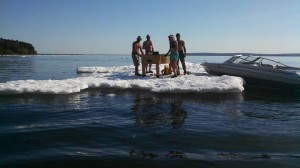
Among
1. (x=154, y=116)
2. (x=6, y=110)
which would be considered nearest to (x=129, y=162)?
(x=154, y=116)

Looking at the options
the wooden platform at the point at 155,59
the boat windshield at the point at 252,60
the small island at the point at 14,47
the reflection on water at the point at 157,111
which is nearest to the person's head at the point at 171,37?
the wooden platform at the point at 155,59

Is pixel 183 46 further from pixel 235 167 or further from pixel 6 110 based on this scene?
pixel 235 167

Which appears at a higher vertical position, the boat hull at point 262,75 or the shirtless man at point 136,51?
the shirtless man at point 136,51

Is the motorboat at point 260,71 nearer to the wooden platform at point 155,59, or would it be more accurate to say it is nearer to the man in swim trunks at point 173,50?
the man in swim trunks at point 173,50

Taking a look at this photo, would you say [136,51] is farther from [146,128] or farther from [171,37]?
[146,128]

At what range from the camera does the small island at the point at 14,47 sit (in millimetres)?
92312

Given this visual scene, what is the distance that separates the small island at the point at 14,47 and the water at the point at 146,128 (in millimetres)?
88359

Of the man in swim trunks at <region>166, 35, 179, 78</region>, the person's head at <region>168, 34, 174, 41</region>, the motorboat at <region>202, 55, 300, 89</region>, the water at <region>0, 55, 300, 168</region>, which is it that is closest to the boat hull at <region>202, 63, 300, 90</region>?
the motorboat at <region>202, 55, 300, 89</region>

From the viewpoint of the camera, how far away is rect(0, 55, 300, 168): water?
5.12 metres

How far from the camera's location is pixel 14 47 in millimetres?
98125

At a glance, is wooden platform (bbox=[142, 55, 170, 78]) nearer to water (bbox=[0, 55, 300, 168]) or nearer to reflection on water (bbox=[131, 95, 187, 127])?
water (bbox=[0, 55, 300, 168])

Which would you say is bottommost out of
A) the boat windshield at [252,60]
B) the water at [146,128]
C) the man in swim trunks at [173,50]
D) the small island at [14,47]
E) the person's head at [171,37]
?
the water at [146,128]

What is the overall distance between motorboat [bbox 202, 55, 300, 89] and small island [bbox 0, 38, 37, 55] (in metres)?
85.8

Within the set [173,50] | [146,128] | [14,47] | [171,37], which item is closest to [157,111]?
[146,128]
